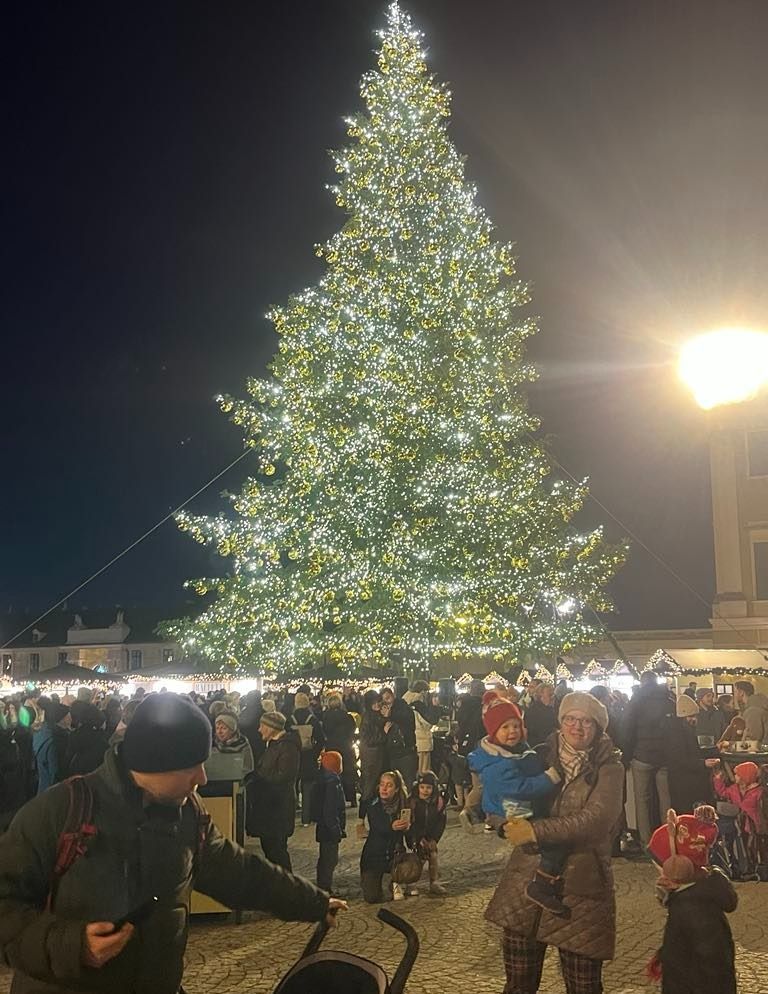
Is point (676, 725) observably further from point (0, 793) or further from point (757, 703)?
point (0, 793)

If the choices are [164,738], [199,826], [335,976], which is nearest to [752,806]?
A: [335,976]

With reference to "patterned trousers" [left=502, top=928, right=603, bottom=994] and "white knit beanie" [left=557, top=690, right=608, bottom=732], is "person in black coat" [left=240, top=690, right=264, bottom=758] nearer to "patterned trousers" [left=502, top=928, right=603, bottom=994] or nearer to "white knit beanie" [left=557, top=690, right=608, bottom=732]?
"patterned trousers" [left=502, top=928, right=603, bottom=994]

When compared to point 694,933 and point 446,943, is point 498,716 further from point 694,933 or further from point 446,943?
point 446,943

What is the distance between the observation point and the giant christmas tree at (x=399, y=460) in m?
24.5

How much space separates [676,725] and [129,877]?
9.73 meters

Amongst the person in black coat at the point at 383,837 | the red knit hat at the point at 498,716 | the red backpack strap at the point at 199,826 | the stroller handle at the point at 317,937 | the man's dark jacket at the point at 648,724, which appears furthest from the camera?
the man's dark jacket at the point at 648,724

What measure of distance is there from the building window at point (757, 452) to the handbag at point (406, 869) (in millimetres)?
34599

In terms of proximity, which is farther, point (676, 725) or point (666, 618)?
point (666, 618)

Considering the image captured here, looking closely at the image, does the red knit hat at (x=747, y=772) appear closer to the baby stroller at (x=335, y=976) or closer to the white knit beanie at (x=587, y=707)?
the white knit beanie at (x=587, y=707)

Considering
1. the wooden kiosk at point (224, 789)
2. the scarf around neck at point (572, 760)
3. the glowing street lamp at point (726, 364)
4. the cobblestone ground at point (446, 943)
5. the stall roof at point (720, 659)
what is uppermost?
the glowing street lamp at point (726, 364)

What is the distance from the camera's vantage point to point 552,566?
26312mm

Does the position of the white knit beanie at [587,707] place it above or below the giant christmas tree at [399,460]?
below

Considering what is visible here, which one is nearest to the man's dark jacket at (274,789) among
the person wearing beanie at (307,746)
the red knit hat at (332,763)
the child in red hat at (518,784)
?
the red knit hat at (332,763)

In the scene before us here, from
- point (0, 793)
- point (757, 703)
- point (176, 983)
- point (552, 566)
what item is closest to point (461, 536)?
point (552, 566)
